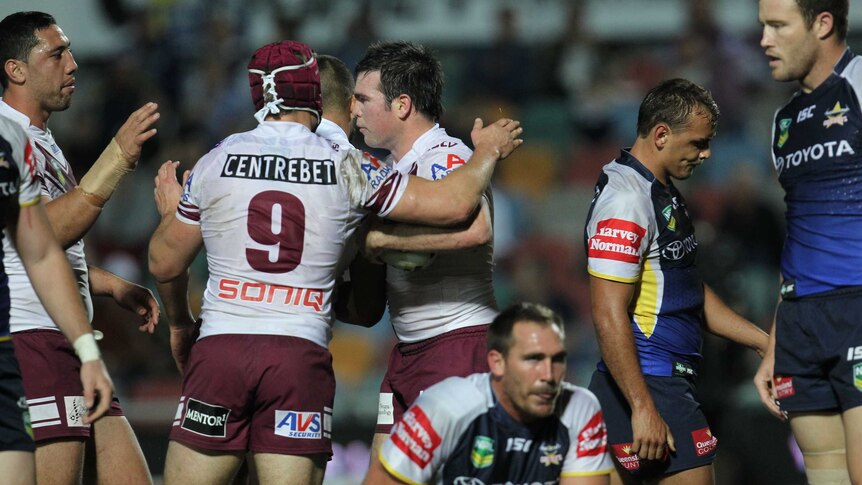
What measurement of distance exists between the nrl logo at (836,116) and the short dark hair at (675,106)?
757 millimetres

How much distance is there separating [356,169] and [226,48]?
29.1 ft

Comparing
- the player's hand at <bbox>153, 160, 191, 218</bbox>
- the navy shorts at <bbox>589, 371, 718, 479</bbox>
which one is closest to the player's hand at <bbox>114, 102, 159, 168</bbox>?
the player's hand at <bbox>153, 160, 191, 218</bbox>

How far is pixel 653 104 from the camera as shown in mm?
5332

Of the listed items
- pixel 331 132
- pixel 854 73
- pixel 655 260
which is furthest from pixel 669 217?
pixel 331 132

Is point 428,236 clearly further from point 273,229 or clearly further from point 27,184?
point 27,184

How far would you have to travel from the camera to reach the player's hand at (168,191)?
5.25 m

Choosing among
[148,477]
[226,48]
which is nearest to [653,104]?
[148,477]

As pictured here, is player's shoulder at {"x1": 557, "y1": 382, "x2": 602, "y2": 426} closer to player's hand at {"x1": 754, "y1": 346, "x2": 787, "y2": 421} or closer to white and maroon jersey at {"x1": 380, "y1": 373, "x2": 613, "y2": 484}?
white and maroon jersey at {"x1": 380, "y1": 373, "x2": 613, "y2": 484}

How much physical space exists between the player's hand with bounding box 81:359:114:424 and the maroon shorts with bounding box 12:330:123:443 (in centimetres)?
112

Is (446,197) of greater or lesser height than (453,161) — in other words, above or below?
below

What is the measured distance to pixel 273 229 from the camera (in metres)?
4.64

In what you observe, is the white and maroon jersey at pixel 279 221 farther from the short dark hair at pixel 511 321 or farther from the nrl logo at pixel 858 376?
the nrl logo at pixel 858 376

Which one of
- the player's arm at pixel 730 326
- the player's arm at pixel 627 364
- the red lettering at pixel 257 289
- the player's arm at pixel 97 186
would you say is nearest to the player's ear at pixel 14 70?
the player's arm at pixel 97 186

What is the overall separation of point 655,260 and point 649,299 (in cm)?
19
